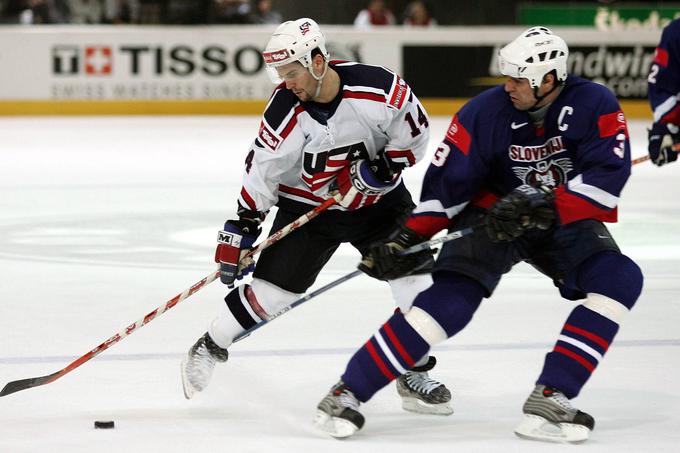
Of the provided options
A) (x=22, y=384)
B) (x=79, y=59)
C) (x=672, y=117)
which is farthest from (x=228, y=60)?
(x=22, y=384)

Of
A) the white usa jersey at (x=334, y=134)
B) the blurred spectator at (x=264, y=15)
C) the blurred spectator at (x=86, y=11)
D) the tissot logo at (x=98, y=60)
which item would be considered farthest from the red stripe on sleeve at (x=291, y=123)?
the blurred spectator at (x=264, y=15)

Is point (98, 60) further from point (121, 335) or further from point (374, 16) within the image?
point (121, 335)

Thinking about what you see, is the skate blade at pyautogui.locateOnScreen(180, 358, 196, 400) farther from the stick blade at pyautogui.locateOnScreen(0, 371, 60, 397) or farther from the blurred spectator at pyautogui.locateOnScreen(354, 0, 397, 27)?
the blurred spectator at pyautogui.locateOnScreen(354, 0, 397, 27)

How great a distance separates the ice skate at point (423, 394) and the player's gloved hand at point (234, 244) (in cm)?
53

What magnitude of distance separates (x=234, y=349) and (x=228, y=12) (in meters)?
8.91

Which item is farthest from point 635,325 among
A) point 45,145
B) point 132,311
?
point 45,145

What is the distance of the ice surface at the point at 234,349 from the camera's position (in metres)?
3.04

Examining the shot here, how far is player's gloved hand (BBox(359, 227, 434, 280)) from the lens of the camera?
308 centimetres

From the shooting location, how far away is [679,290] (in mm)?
4848

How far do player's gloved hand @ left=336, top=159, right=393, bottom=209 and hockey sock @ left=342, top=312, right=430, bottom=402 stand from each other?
1.44ft

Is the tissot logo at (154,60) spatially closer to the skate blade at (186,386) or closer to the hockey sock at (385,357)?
the skate blade at (186,386)

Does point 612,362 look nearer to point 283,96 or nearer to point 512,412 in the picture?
point 512,412

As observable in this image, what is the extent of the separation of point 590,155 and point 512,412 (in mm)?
706

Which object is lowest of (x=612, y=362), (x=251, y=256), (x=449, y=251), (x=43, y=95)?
(x=43, y=95)
